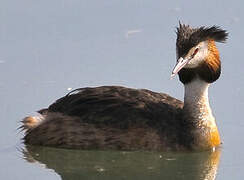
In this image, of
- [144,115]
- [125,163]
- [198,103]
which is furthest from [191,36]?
[125,163]

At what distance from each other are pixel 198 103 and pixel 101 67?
181 cm

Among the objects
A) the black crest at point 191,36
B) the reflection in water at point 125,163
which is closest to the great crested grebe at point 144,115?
the black crest at point 191,36

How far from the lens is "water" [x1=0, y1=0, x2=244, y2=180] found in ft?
33.0

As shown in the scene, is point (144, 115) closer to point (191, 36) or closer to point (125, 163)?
point (125, 163)

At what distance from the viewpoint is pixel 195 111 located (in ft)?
35.6

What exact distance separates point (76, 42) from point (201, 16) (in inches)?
73.9

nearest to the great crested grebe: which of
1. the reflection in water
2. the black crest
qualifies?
the black crest

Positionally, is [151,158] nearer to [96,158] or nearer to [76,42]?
[96,158]

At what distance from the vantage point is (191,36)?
1057 centimetres

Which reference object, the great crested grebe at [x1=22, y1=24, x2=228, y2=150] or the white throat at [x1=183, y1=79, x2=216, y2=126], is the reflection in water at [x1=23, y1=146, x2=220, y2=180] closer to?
the great crested grebe at [x1=22, y1=24, x2=228, y2=150]

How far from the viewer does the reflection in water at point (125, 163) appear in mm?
9812

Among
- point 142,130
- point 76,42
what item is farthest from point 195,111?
point 76,42

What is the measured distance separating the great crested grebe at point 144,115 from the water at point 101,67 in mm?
143

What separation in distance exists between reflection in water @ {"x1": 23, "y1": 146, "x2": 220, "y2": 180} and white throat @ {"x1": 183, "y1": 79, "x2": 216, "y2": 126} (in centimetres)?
42
